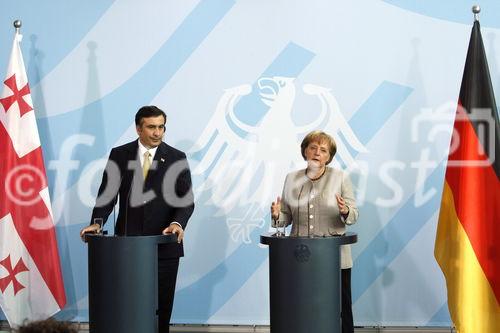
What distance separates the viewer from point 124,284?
13.4 ft

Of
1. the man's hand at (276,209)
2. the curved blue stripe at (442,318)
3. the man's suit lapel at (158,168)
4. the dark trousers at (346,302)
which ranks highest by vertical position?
the man's suit lapel at (158,168)

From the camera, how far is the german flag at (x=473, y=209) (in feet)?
15.9

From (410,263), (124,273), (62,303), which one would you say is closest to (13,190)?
(62,303)

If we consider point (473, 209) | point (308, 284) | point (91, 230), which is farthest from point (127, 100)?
point (473, 209)

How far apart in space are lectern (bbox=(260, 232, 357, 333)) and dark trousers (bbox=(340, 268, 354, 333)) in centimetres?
49

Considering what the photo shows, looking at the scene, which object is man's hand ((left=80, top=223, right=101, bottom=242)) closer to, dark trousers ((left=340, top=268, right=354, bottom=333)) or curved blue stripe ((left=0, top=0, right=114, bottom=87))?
dark trousers ((left=340, top=268, right=354, bottom=333))

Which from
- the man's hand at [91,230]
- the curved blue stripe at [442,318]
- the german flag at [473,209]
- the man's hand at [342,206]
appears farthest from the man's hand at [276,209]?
the curved blue stripe at [442,318]

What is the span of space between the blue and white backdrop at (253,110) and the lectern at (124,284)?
1499 millimetres

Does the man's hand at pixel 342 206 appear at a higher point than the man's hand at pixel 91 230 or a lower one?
higher

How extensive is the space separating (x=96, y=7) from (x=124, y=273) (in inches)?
95.3

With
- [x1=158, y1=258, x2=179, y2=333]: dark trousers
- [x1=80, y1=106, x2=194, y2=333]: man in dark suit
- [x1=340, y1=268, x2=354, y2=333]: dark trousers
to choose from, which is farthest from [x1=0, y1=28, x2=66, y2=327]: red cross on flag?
[x1=340, y1=268, x2=354, y2=333]: dark trousers

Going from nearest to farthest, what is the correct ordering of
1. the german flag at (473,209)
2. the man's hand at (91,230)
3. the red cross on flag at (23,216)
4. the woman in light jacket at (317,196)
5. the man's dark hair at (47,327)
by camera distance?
the man's dark hair at (47,327) < the man's hand at (91,230) < the woman in light jacket at (317,196) < the german flag at (473,209) < the red cross on flag at (23,216)

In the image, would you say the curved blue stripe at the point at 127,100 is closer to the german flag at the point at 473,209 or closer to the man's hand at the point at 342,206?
the german flag at the point at 473,209

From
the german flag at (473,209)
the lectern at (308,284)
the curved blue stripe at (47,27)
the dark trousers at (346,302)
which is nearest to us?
the lectern at (308,284)
